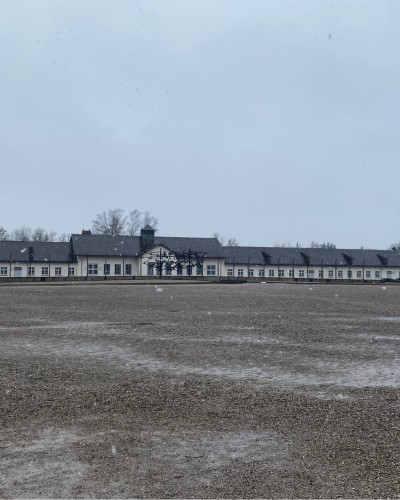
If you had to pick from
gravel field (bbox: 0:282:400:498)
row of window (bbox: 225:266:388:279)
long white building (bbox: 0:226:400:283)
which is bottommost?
gravel field (bbox: 0:282:400:498)

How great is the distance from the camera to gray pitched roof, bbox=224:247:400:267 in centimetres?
9019

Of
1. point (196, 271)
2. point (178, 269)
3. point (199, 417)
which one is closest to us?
point (199, 417)

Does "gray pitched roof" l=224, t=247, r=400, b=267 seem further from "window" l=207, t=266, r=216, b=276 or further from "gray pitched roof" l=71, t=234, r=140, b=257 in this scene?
"gray pitched roof" l=71, t=234, r=140, b=257

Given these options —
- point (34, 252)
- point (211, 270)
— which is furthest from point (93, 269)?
point (211, 270)

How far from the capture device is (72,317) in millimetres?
18344

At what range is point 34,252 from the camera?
81.2 metres

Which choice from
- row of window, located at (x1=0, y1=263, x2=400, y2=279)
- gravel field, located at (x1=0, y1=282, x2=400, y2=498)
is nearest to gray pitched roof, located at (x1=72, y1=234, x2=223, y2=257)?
row of window, located at (x1=0, y1=263, x2=400, y2=279)

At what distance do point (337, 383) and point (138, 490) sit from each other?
4.67m

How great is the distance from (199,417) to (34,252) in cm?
7884

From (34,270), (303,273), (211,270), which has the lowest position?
(303,273)

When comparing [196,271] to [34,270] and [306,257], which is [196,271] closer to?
[306,257]

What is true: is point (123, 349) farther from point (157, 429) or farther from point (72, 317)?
point (72, 317)

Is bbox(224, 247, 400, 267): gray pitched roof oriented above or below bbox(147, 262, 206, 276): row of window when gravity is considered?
above

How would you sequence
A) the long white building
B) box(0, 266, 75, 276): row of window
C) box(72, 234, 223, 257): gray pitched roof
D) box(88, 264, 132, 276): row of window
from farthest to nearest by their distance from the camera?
box(88, 264, 132, 276): row of window < box(72, 234, 223, 257): gray pitched roof < the long white building < box(0, 266, 75, 276): row of window
